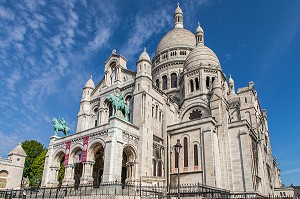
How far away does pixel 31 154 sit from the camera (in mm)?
45812

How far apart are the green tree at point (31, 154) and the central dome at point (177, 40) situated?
30.9m

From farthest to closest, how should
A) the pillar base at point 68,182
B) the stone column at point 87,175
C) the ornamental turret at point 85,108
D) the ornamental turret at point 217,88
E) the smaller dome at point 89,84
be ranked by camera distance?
the smaller dome at point 89,84 < the ornamental turret at point 85,108 < the ornamental turret at point 217,88 < the pillar base at point 68,182 < the stone column at point 87,175

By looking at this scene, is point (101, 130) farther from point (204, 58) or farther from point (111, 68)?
point (204, 58)

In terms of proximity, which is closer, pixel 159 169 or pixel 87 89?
pixel 159 169

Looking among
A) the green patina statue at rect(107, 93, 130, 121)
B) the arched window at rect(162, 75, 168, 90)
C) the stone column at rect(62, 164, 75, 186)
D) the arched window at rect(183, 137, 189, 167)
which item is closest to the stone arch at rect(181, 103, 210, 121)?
the arched window at rect(183, 137, 189, 167)

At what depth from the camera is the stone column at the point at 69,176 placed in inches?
1099

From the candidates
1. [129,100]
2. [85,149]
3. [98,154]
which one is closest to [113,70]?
[129,100]

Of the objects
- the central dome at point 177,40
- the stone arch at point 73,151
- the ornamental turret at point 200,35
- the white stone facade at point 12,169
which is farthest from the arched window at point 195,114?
the white stone facade at point 12,169

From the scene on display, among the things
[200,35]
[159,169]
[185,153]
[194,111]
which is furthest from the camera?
[200,35]

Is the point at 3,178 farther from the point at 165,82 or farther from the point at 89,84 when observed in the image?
the point at 165,82

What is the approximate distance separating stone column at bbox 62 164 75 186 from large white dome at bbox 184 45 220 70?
2405 cm

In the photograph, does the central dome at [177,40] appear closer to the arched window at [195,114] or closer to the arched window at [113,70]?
the arched window at [113,70]

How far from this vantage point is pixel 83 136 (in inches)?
1121

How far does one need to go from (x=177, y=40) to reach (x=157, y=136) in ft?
90.3
